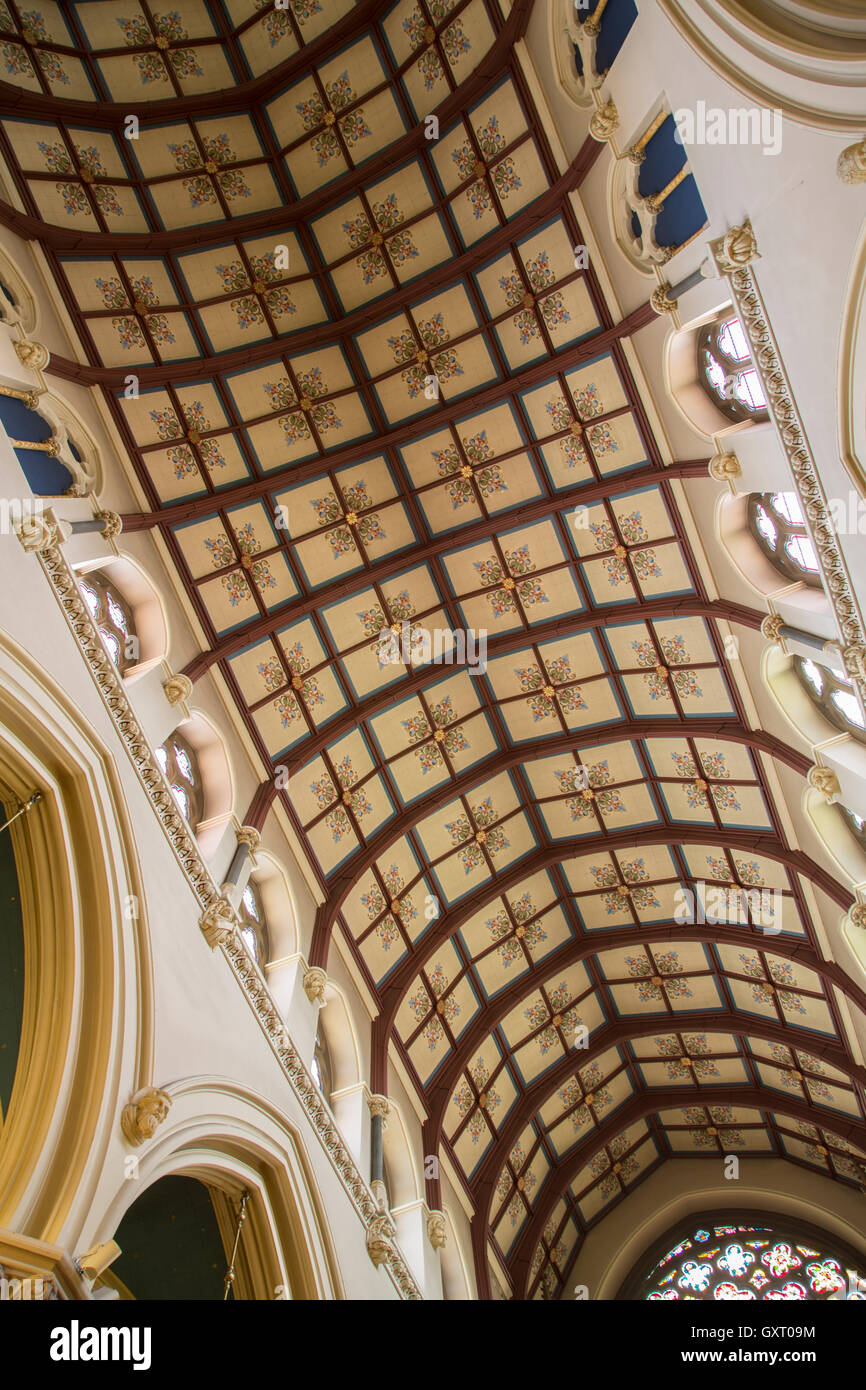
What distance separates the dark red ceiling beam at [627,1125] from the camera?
2019 centimetres

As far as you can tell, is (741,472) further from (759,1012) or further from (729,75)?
(759,1012)

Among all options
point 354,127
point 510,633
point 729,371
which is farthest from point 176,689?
point 354,127

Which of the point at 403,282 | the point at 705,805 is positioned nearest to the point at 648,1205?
the point at 705,805

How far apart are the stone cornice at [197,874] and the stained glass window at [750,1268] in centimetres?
1160

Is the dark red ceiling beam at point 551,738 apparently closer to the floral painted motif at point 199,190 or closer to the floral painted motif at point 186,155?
the floral painted motif at point 199,190

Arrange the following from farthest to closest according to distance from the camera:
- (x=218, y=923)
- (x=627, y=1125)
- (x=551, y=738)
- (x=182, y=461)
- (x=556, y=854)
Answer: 1. (x=627, y=1125)
2. (x=556, y=854)
3. (x=551, y=738)
4. (x=182, y=461)
5. (x=218, y=923)

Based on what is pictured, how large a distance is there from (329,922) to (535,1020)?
23.5 ft

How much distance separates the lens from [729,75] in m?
9.61

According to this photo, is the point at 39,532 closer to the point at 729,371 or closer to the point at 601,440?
the point at 601,440

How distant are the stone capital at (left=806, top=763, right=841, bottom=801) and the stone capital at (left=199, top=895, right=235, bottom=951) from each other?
8469 mm

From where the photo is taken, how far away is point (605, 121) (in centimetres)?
1202

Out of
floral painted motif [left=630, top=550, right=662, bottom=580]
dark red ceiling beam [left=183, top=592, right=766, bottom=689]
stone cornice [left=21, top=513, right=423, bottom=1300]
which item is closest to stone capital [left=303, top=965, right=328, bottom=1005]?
stone cornice [left=21, top=513, right=423, bottom=1300]

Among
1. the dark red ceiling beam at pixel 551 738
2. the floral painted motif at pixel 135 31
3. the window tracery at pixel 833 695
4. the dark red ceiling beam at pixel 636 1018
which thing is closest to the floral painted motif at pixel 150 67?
the floral painted motif at pixel 135 31

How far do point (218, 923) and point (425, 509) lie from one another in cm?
854
